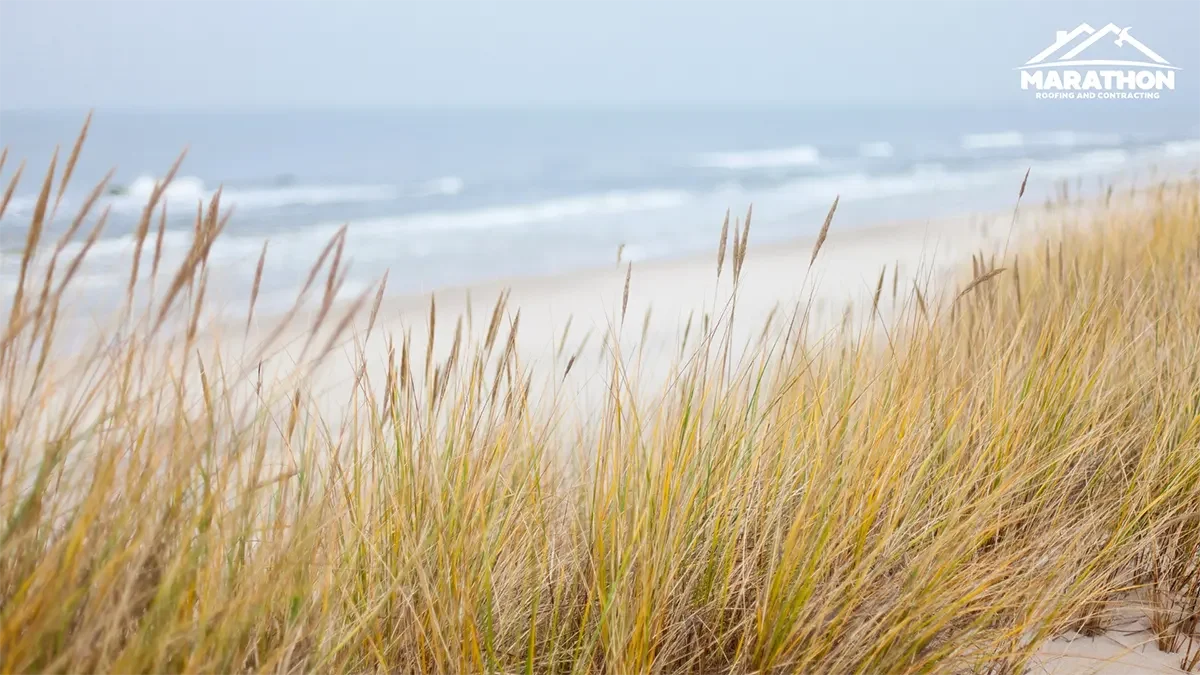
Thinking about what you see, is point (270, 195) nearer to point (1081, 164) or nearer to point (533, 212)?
point (533, 212)

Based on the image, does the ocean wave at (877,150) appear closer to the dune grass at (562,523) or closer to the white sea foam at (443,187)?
the white sea foam at (443,187)

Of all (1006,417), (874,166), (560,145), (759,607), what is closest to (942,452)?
(1006,417)

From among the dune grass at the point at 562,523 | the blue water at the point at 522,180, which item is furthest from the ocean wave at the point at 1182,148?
the dune grass at the point at 562,523

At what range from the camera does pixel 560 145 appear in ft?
91.7

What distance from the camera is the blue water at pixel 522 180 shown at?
10.2 m

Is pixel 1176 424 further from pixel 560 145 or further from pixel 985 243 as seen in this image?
pixel 560 145

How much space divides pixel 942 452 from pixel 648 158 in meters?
22.9

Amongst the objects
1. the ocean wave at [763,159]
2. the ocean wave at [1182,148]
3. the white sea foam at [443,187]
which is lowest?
the ocean wave at [1182,148]

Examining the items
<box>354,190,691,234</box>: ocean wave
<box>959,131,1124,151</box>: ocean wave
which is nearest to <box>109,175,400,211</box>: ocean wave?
<box>354,190,691,234</box>: ocean wave

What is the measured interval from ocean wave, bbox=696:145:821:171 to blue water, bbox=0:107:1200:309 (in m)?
0.11

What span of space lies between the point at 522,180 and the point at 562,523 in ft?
58.3

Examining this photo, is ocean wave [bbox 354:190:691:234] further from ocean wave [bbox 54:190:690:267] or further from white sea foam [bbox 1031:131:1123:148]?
white sea foam [bbox 1031:131:1123:148]

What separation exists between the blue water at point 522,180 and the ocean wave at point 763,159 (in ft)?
0.36

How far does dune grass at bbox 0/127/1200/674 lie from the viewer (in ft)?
3.23
